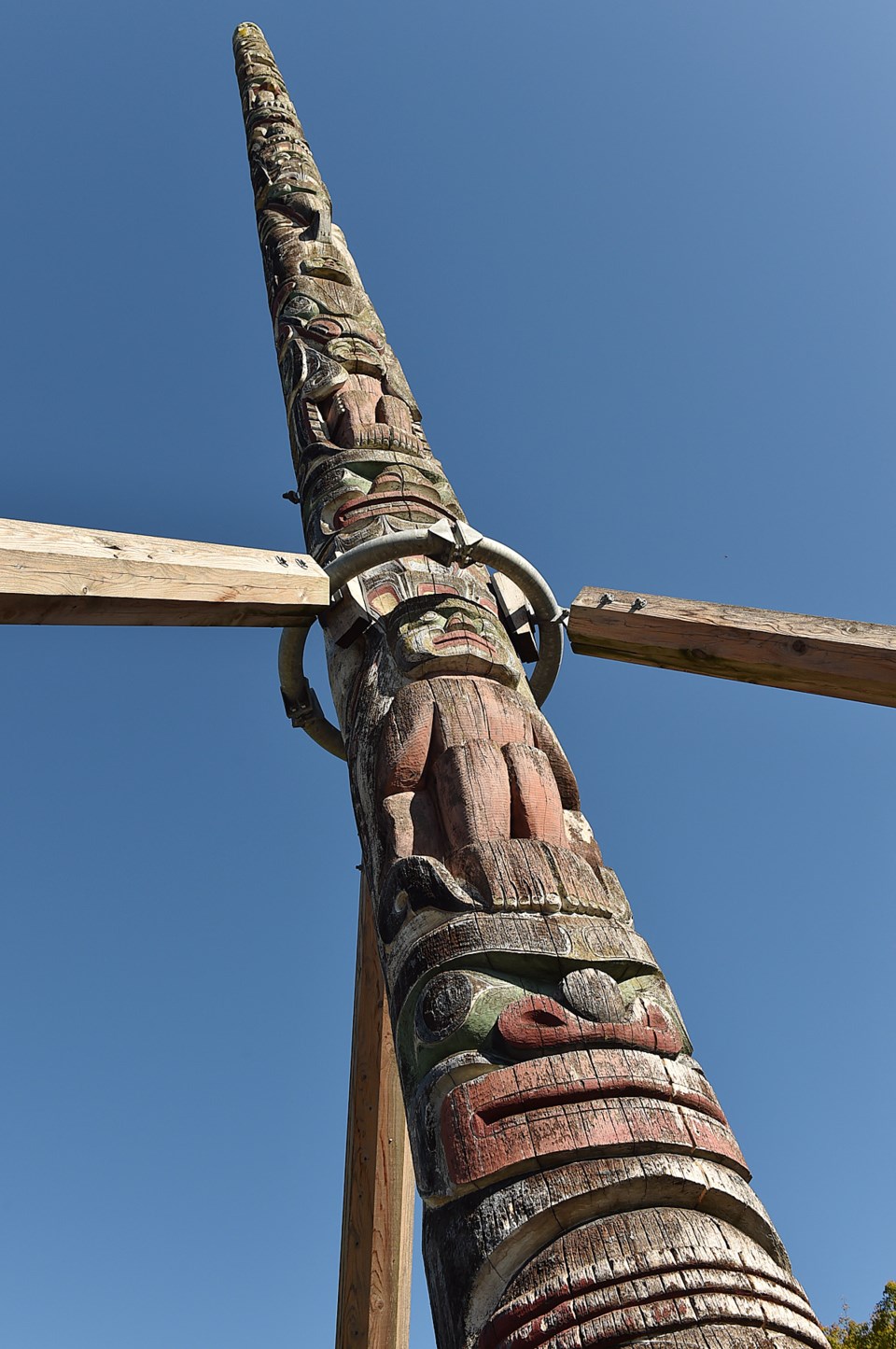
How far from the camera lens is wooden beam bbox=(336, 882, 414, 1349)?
173 inches

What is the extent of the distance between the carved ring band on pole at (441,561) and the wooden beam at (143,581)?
0.34 meters

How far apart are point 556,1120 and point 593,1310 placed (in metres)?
0.39

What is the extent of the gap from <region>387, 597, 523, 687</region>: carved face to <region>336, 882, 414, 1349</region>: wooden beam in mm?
1106

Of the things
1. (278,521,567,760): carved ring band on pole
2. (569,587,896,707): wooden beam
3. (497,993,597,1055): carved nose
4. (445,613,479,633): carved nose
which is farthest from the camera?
(278,521,567,760): carved ring band on pole

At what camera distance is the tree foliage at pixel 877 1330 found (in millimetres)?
9242

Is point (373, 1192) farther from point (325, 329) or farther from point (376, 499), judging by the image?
point (325, 329)

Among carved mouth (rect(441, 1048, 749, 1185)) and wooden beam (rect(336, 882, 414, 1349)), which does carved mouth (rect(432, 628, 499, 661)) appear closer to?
wooden beam (rect(336, 882, 414, 1349))

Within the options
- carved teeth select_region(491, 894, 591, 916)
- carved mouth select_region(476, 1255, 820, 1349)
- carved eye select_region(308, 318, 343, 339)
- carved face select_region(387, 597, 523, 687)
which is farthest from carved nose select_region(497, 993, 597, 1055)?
carved eye select_region(308, 318, 343, 339)

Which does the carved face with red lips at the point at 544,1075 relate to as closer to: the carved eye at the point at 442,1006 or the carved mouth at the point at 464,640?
the carved eye at the point at 442,1006

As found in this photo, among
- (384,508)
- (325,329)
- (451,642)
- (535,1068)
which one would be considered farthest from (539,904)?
(325,329)

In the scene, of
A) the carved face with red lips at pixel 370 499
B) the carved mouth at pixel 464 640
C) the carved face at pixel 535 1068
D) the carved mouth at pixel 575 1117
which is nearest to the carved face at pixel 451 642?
the carved mouth at pixel 464 640

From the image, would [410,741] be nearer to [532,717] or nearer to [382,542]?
[532,717]

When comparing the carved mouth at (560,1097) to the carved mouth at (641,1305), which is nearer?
the carved mouth at (641,1305)

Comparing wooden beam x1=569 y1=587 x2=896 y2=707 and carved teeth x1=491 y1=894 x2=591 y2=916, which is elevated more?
wooden beam x1=569 y1=587 x2=896 y2=707
